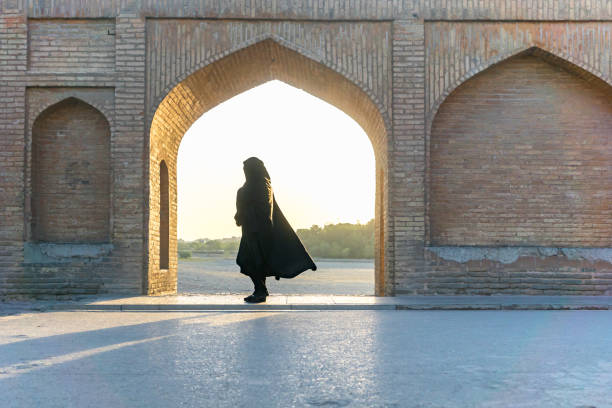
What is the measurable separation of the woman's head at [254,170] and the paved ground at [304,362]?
245 cm

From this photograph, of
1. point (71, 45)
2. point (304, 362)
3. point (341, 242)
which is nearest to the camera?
point (304, 362)

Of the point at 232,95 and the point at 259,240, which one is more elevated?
the point at 232,95

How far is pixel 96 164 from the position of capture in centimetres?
1153

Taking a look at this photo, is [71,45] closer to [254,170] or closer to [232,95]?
[232,95]

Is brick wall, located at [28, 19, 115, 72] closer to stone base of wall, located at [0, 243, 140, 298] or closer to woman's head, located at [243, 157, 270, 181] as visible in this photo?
stone base of wall, located at [0, 243, 140, 298]

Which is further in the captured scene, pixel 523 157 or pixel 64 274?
pixel 523 157

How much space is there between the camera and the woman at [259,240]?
9891 mm

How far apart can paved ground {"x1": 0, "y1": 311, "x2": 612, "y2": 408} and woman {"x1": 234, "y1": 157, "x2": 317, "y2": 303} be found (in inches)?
72.1

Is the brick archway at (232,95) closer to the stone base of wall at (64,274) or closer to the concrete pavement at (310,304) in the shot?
the stone base of wall at (64,274)

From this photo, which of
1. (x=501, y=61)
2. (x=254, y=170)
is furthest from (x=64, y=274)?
(x=501, y=61)

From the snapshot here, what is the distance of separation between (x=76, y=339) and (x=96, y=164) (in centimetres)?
571

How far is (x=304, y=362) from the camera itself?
16.5 ft

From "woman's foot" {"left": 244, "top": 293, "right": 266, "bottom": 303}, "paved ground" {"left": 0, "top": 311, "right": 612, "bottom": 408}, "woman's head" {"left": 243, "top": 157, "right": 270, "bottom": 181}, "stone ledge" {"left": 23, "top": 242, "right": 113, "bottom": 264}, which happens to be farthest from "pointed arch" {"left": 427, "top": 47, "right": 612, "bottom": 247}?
"stone ledge" {"left": 23, "top": 242, "right": 113, "bottom": 264}

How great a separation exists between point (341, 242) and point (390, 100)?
33446 mm
